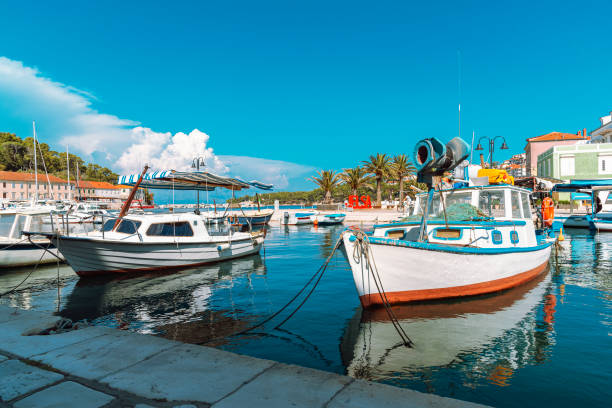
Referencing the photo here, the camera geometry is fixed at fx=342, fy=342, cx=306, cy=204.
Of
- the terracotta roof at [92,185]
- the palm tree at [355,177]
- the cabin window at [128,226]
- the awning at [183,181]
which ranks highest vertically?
the terracotta roof at [92,185]

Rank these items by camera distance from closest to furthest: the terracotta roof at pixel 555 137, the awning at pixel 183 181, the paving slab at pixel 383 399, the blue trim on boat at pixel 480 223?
the paving slab at pixel 383 399 < the blue trim on boat at pixel 480 223 < the awning at pixel 183 181 < the terracotta roof at pixel 555 137

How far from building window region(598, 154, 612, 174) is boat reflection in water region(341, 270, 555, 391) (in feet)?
174

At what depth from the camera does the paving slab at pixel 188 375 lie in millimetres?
3352

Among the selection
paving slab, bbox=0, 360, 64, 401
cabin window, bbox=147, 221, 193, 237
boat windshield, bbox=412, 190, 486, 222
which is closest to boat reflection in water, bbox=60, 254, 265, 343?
cabin window, bbox=147, 221, 193, 237

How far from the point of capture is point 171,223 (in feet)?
49.2

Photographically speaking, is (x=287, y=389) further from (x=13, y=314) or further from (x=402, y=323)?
(x=13, y=314)

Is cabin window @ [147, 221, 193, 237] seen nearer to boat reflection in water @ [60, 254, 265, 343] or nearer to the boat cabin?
boat reflection in water @ [60, 254, 265, 343]

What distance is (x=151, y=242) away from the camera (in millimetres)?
14086

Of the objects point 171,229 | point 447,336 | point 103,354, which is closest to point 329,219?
point 171,229

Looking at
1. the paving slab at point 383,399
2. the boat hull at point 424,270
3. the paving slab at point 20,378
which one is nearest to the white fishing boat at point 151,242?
the boat hull at point 424,270

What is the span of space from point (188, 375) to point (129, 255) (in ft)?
38.5

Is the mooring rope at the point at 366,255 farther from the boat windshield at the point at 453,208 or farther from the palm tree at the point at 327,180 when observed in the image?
the palm tree at the point at 327,180

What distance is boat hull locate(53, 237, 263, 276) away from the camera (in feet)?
43.2

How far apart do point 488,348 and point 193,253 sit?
12.5 metres
